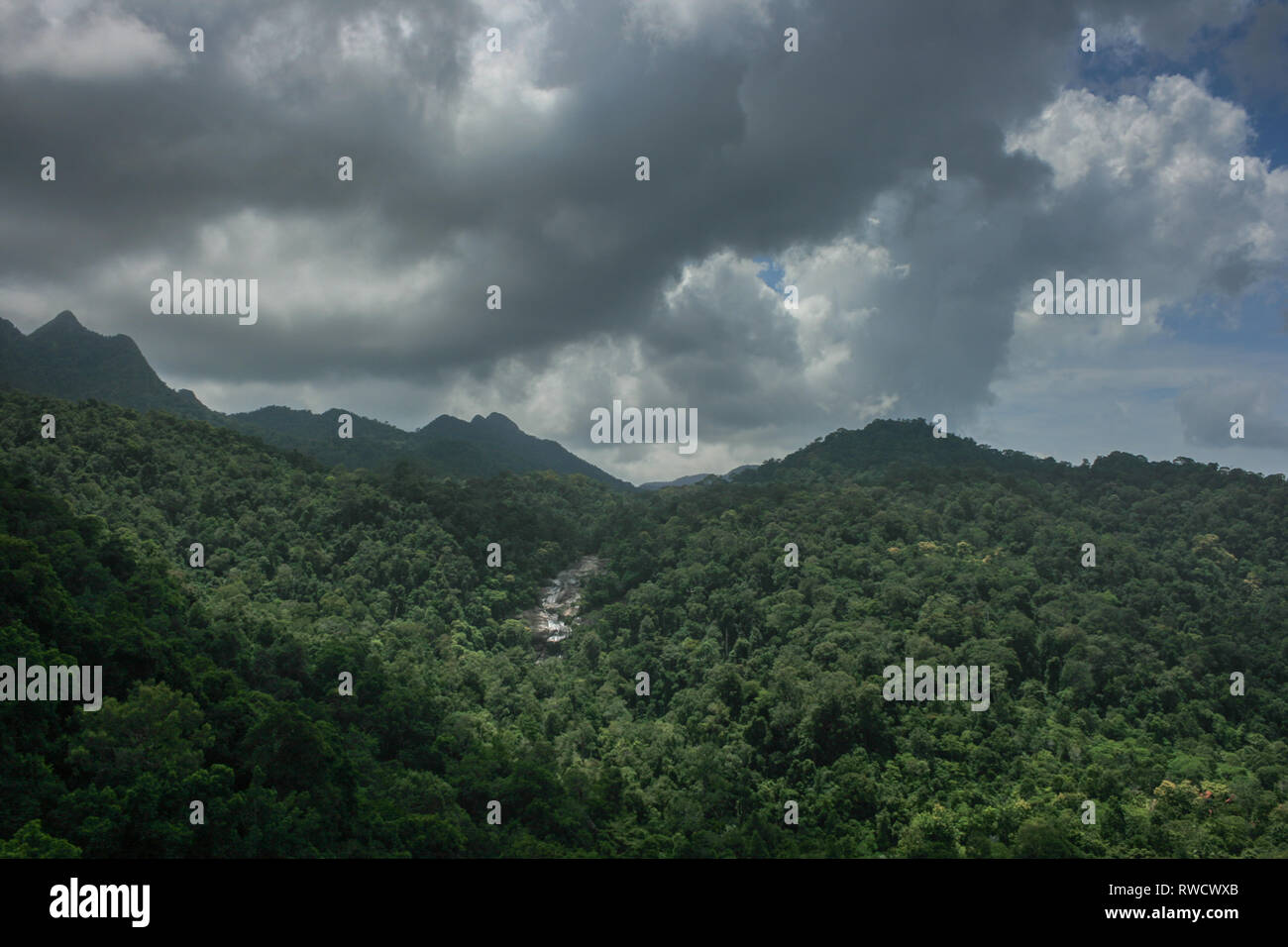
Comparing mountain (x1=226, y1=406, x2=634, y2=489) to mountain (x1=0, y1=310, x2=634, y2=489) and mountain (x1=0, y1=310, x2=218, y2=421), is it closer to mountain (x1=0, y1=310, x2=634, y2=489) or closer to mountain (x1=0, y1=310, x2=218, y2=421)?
mountain (x1=0, y1=310, x2=634, y2=489)

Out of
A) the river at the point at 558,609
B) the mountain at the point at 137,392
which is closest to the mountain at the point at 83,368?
the mountain at the point at 137,392

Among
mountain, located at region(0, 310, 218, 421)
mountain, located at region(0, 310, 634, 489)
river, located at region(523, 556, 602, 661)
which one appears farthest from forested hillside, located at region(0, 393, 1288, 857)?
mountain, located at region(0, 310, 218, 421)

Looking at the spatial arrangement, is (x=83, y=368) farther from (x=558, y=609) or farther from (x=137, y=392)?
(x=558, y=609)

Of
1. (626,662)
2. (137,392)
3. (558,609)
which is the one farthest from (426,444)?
(626,662)

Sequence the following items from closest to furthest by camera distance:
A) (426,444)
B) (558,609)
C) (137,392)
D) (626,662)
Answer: (626,662) → (558,609) → (137,392) → (426,444)

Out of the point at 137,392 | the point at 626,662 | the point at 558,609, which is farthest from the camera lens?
the point at 137,392

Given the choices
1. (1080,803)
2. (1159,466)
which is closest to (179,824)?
(1080,803)
